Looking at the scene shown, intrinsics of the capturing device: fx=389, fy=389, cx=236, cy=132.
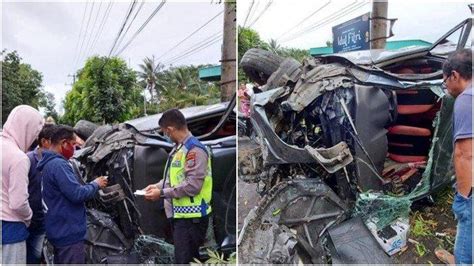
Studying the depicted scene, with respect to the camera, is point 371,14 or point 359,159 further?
point 371,14

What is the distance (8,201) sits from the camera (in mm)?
2145

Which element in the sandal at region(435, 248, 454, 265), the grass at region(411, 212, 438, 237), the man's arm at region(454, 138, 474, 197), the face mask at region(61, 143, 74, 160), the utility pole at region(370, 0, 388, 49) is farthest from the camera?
the utility pole at region(370, 0, 388, 49)

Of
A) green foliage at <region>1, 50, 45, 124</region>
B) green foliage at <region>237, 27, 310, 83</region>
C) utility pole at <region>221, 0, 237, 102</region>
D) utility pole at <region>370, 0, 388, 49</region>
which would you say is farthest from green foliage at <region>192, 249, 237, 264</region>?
utility pole at <region>370, 0, 388, 49</region>

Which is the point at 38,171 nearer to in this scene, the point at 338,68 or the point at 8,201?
the point at 8,201

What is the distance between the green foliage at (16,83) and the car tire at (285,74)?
201 cm

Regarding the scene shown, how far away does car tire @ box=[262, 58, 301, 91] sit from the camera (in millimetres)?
3426

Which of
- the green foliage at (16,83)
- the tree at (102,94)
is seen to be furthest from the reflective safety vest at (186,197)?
the tree at (102,94)

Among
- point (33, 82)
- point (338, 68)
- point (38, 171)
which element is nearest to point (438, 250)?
point (338, 68)

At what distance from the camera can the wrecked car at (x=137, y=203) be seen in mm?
2697

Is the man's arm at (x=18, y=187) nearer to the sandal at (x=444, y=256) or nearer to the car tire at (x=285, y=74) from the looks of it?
the car tire at (x=285, y=74)

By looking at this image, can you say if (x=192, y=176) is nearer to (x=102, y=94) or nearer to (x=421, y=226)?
(x=421, y=226)

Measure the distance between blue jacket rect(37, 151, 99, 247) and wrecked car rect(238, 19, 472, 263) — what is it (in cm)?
102

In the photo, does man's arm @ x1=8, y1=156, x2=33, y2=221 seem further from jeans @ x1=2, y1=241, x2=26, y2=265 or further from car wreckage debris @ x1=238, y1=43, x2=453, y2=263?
car wreckage debris @ x1=238, y1=43, x2=453, y2=263

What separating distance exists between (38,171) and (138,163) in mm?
650
